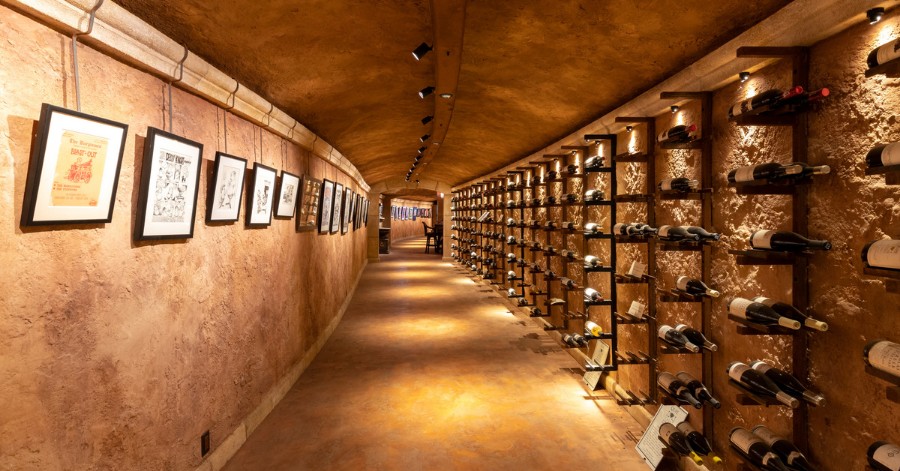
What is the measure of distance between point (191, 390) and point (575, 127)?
4.49m

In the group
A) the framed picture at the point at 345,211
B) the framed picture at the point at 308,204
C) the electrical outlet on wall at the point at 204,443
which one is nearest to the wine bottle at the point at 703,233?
the electrical outlet on wall at the point at 204,443

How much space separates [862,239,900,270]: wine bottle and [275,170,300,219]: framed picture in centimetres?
405

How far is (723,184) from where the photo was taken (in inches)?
107

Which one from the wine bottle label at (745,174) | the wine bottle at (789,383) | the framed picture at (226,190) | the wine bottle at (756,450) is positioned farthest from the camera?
the framed picture at (226,190)

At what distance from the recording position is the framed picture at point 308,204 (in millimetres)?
4816

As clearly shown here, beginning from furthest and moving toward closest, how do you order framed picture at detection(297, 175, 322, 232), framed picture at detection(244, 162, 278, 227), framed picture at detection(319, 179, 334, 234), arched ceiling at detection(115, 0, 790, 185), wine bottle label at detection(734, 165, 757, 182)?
framed picture at detection(319, 179, 334, 234), framed picture at detection(297, 175, 322, 232), framed picture at detection(244, 162, 278, 227), arched ceiling at detection(115, 0, 790, 185), wine bottle label at detection(734, 165, 757, 182)

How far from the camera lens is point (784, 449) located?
2.05 m

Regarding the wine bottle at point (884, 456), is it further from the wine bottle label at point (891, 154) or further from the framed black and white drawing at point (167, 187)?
the framed black and white drawing at point (167, 187)

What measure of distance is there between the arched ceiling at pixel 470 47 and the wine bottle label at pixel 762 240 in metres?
1.13

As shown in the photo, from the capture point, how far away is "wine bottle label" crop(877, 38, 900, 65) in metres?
1.53

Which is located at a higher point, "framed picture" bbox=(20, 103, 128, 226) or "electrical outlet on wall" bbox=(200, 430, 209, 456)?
"framed picture" bbox=(20, 103, 128, 226)

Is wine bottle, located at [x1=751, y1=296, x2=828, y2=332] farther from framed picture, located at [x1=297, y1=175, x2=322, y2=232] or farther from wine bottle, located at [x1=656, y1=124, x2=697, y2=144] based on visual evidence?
framed picture, located at [x1=297, y1=175, x2=322, y2=232]

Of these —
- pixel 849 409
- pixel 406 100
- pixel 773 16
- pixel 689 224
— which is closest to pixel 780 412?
pixel 849 409

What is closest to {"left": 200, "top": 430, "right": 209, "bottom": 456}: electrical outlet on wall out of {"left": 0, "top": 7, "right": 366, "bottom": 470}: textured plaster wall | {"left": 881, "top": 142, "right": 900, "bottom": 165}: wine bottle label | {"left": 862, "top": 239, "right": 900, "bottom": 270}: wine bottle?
{"left": 0, "top": 7, "right": 366, "bottom": 470}: textured plaster wall
